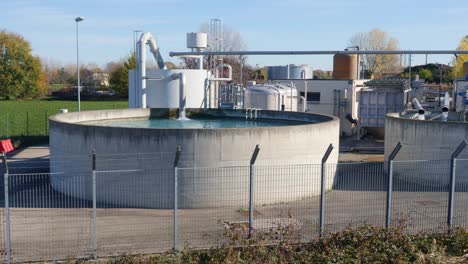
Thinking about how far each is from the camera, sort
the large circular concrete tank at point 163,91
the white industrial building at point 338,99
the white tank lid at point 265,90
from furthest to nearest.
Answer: the white industrial building at point 338,99 → the white tank lid at point 265,90 → the large circular concrete tank at point 163,91

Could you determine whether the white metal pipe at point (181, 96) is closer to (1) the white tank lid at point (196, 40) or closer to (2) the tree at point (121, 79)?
(1) the white tank lid at point (196, 40)

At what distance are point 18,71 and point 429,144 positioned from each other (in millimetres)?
65752

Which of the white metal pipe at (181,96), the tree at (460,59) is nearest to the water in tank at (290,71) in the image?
the tree at (460,59)

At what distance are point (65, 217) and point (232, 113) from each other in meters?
12.5

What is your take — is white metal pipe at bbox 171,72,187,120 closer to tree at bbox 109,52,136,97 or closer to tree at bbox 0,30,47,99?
tree at bbox 109,52,136,97

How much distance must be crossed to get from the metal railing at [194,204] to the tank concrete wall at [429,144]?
0.23 ft

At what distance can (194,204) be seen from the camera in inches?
573

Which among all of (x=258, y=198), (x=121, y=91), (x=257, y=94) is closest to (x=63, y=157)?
(x=258, y=198)

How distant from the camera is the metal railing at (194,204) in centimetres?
1098

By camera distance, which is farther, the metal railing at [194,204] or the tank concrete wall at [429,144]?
the tank concrete wall at [429,144]

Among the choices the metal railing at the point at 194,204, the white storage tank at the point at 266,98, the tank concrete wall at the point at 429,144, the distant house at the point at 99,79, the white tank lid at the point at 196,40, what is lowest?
the metal railing at the point at 194,204

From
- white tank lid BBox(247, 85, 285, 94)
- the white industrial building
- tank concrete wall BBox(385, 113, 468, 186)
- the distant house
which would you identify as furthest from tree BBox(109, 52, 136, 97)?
tank concrete wall BBox(385, 113, 468, 186)

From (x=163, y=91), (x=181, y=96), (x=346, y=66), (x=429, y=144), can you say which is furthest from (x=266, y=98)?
(x=429, y=144)

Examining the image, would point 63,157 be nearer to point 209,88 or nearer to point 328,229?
point 328,229
